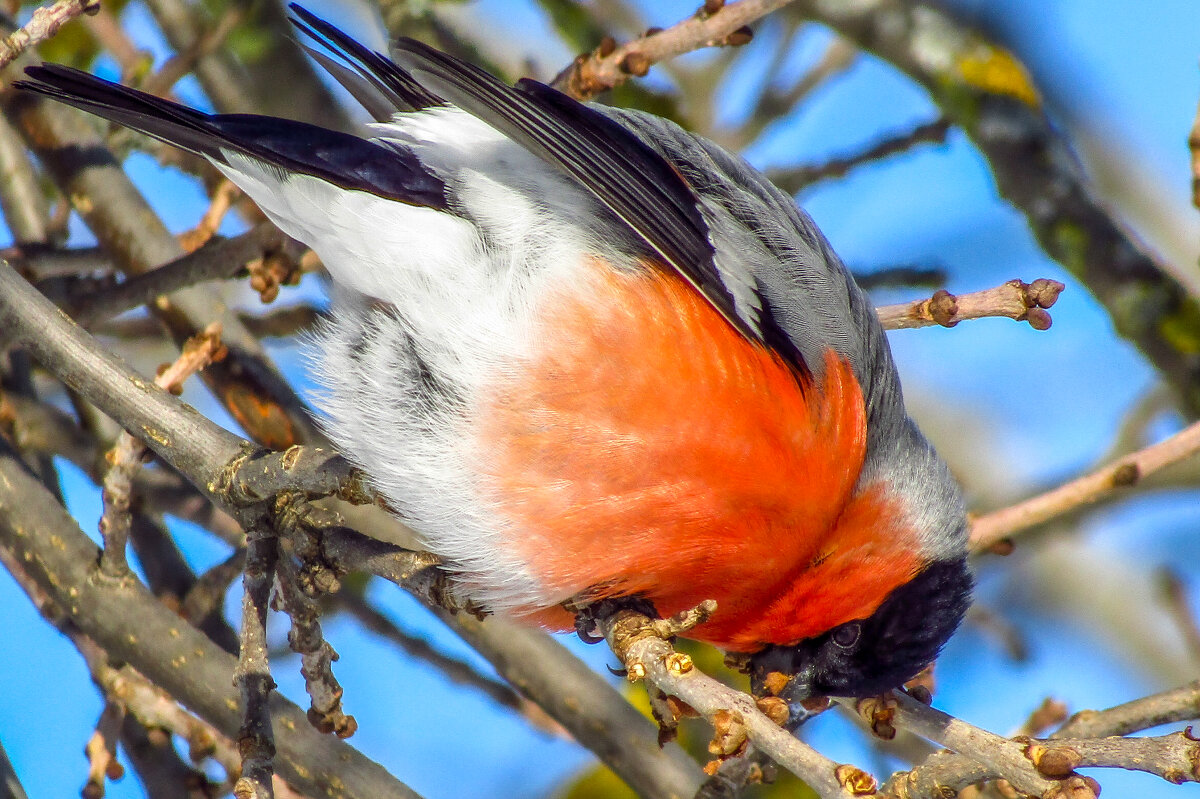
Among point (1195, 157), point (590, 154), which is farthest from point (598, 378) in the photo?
point (1195, 157)

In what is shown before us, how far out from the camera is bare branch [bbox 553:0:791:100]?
2.40 m

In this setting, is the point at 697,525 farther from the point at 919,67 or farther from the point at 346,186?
the point at 919,67

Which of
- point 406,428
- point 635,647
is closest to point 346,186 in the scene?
point 406,428

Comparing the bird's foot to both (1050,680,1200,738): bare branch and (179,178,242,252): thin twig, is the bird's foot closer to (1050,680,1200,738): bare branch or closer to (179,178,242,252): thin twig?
(1050,680,1200,738): bare branch

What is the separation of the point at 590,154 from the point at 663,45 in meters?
0.30

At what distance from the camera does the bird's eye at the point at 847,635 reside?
2529mm

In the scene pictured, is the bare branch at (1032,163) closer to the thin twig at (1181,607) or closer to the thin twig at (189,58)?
the thin twig at (1181,607)

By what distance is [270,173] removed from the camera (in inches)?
102

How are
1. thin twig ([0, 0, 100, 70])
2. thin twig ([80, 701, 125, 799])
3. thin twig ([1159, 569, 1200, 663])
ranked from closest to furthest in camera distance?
1. thin twig ([0, 0, 100, 70])
2. thin twig ([80, 701, 125, 799])
3. thin twig ([1159, 569, 1200, 663])

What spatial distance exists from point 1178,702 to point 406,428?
63.3 inches

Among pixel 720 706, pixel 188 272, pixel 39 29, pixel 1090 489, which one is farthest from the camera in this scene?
pixel 188 272

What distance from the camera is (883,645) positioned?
251 cm

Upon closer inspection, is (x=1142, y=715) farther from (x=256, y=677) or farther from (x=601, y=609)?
(x=256, y=677)

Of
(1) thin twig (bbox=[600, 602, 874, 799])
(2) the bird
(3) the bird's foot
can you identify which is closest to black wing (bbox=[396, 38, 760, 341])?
(2) the bird
